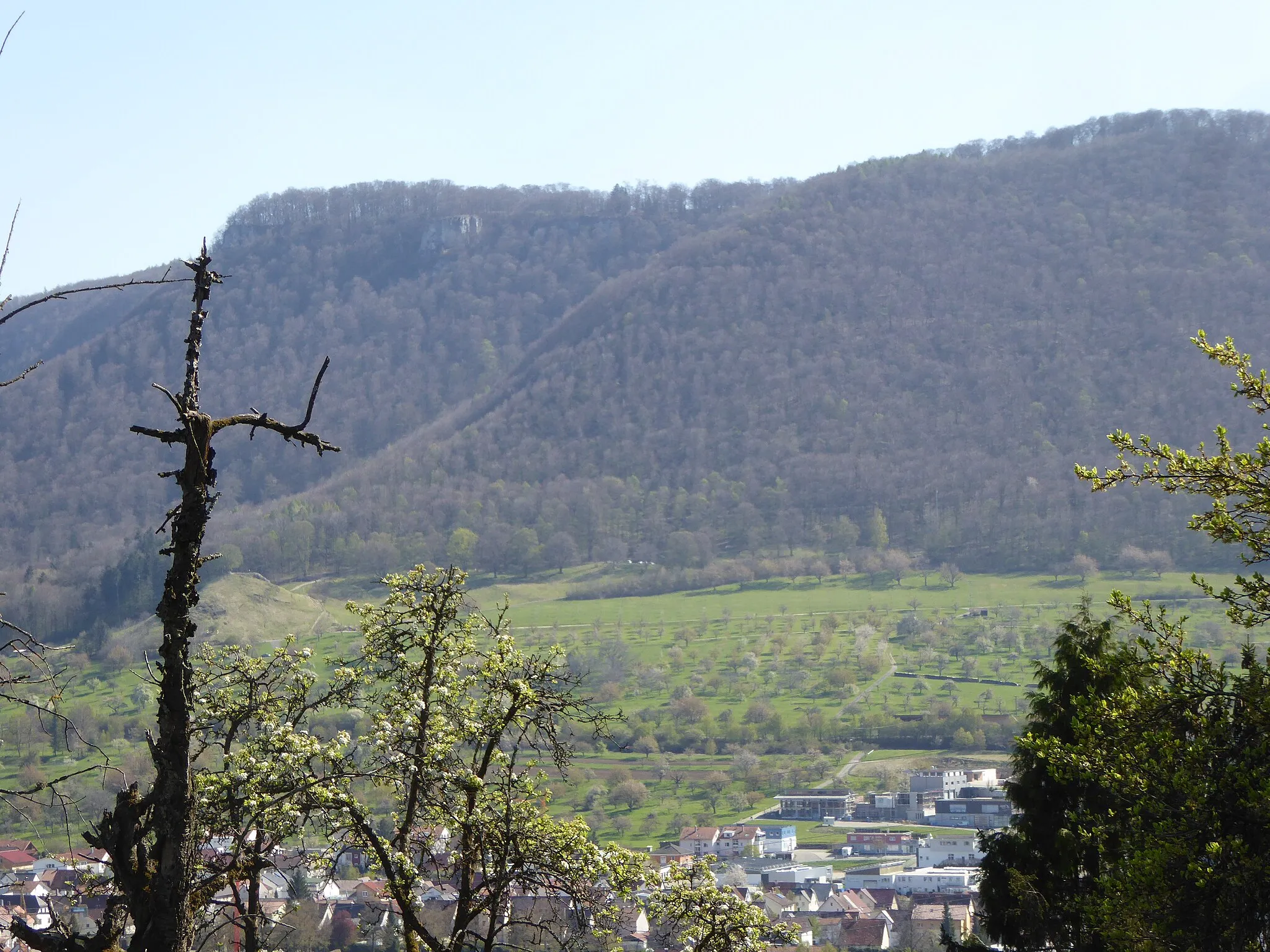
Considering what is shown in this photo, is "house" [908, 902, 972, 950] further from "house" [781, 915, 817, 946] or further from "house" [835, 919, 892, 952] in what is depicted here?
"house" [781, 915, 817, 946]

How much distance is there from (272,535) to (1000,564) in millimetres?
87999

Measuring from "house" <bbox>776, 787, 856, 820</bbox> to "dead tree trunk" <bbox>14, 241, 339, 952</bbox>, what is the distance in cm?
8327

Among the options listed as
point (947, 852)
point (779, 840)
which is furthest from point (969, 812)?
point (779, 840)

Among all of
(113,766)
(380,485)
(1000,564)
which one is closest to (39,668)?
(113,766)

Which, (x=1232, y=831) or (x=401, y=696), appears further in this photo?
(x=401, y=696)

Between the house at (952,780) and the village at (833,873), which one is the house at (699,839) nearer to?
the village at (833,873)

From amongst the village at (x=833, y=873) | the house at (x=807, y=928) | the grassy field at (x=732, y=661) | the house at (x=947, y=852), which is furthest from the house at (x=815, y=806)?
the house at (x=807, y=928)

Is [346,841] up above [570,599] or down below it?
above

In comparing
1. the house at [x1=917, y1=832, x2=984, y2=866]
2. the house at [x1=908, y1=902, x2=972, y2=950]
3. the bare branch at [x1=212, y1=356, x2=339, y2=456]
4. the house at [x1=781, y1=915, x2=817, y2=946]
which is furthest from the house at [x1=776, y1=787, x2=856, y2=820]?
the bare branch at [x1=212, y1=356, x2=339, y2=456]

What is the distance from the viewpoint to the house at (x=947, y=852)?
73.6m

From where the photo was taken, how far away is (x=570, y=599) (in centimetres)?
14975

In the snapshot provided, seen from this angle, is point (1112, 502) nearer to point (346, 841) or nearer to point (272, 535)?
point (272, 535)

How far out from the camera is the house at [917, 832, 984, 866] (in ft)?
241

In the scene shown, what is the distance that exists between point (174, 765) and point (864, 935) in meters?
52.8
